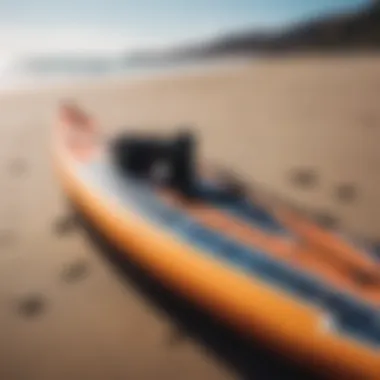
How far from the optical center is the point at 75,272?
51.1 inches

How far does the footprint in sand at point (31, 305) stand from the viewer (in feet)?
3.87

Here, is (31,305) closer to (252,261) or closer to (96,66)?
(252,261)

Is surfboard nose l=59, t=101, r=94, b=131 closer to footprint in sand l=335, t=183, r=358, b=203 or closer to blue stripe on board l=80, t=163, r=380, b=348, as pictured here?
blue stripe on board l=80, t=163, r=380, b=348

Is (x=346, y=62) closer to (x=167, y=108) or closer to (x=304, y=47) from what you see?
(x=304, y=47)

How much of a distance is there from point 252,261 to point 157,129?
0.78 m

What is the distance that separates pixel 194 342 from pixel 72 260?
0.40 m

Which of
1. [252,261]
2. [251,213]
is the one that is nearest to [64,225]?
[251,213]

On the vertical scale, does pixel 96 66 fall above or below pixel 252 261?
above

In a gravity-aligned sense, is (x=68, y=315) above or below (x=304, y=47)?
below

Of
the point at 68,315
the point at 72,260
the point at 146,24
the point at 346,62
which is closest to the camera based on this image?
the point at 68,315

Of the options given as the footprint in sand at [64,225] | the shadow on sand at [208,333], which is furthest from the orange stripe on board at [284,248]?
the footprint in sand at [64,225]

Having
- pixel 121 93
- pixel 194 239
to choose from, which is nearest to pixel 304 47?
pixel 121 93

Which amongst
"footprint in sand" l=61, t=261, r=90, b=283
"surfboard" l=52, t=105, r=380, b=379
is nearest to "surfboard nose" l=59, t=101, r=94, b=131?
"surfboard" l=52, t=105, r=380, b=379

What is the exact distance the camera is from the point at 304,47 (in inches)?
69.0
